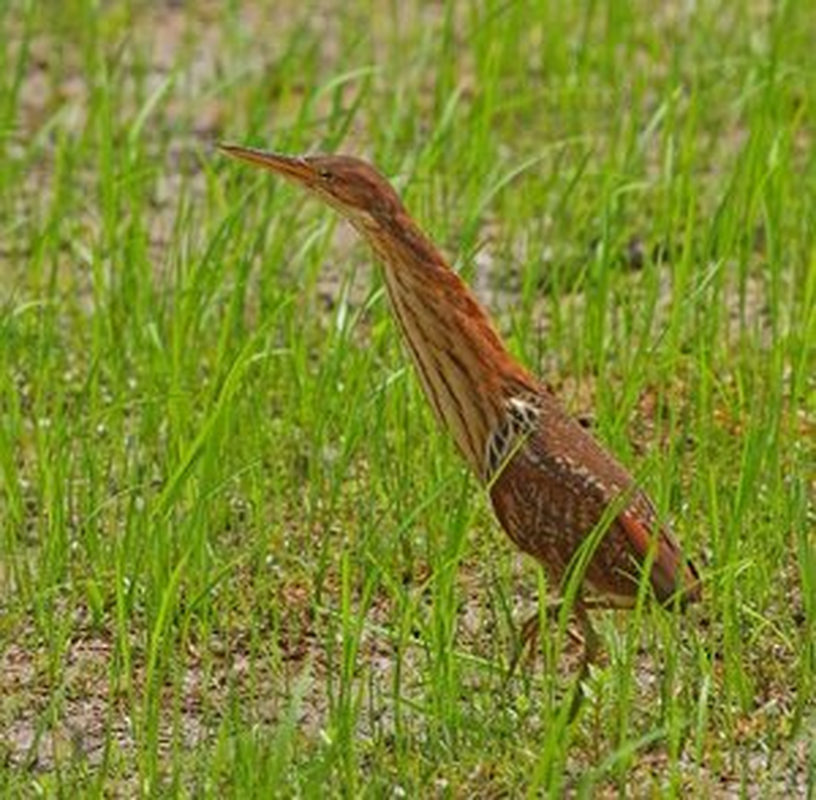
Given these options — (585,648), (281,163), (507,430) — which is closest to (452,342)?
(507,430)

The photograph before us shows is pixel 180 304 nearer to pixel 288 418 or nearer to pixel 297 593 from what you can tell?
pixel 288 418

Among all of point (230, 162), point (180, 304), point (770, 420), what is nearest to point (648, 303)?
point (770, 420)

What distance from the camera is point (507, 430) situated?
5.46m

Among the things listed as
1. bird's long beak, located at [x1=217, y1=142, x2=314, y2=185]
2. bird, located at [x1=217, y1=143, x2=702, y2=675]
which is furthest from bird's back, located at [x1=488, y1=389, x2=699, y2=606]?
bird's long beak, located at [x1=217, y1=142, x2=314, y2=185]

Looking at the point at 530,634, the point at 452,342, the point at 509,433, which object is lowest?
the point at 530,634

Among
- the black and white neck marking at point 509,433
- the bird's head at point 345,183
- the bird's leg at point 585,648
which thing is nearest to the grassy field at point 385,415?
the bird's leg at point 585,648

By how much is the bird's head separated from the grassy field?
388 mm

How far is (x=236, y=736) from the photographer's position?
195 inches

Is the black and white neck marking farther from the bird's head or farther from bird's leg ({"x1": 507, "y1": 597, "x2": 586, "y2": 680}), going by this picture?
the bird's head

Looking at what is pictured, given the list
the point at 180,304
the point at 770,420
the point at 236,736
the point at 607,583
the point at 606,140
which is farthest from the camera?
the point at 606,140

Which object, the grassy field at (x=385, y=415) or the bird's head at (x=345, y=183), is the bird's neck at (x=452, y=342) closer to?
the bird's head at (x=345, y=183)

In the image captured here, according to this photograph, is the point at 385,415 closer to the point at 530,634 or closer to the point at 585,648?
the point at 530,634

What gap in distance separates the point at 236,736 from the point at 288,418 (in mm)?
1555

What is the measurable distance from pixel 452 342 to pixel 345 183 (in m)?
0.33
